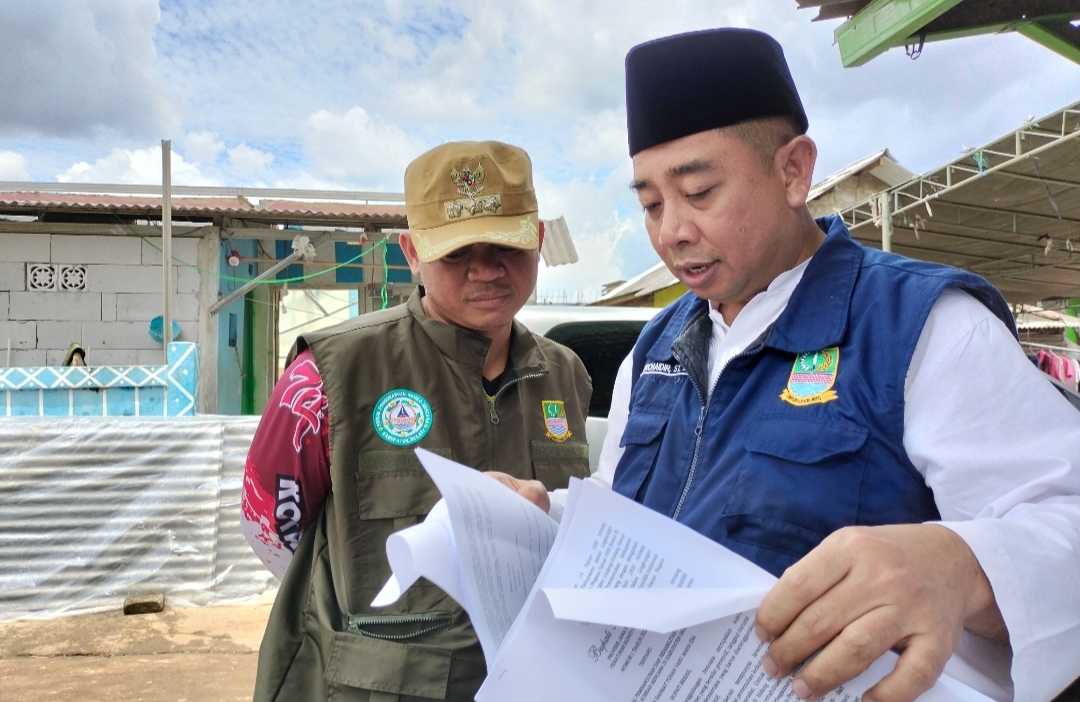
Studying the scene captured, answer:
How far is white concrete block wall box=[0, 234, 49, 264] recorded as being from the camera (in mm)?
9281

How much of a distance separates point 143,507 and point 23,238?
560 cm

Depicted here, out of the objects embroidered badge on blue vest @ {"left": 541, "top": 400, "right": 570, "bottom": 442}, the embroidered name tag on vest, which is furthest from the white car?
the embroidered name tag on vest

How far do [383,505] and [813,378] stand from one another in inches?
44.4

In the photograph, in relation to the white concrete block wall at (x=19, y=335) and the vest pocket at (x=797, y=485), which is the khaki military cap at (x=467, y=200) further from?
the white concrete block wall at (x=19, y=335)

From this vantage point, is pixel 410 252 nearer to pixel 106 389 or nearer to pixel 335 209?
pixel 106 389

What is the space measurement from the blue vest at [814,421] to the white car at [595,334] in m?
2.26

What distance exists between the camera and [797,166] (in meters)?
1.25

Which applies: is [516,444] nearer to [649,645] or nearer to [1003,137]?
[649,645]

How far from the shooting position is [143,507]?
5.49 meters

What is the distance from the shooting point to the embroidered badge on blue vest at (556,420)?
7.24 feet

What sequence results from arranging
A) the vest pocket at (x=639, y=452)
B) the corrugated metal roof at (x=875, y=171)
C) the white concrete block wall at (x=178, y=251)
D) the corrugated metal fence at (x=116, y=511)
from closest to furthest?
the vest pocket at (x=639, y=452)
the corrugated metal fence at (x=116, y=511)
the white concrete block wall at (x=178, y=251)
the corrugated metal roof at (x=875, y=171)

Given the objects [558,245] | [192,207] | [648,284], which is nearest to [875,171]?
[648,284]

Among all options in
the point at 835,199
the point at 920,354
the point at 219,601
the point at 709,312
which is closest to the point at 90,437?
the point at 219,601

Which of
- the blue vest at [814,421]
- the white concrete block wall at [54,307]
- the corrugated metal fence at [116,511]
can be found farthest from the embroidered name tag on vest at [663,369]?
the white concrete block wall at [54,307]
